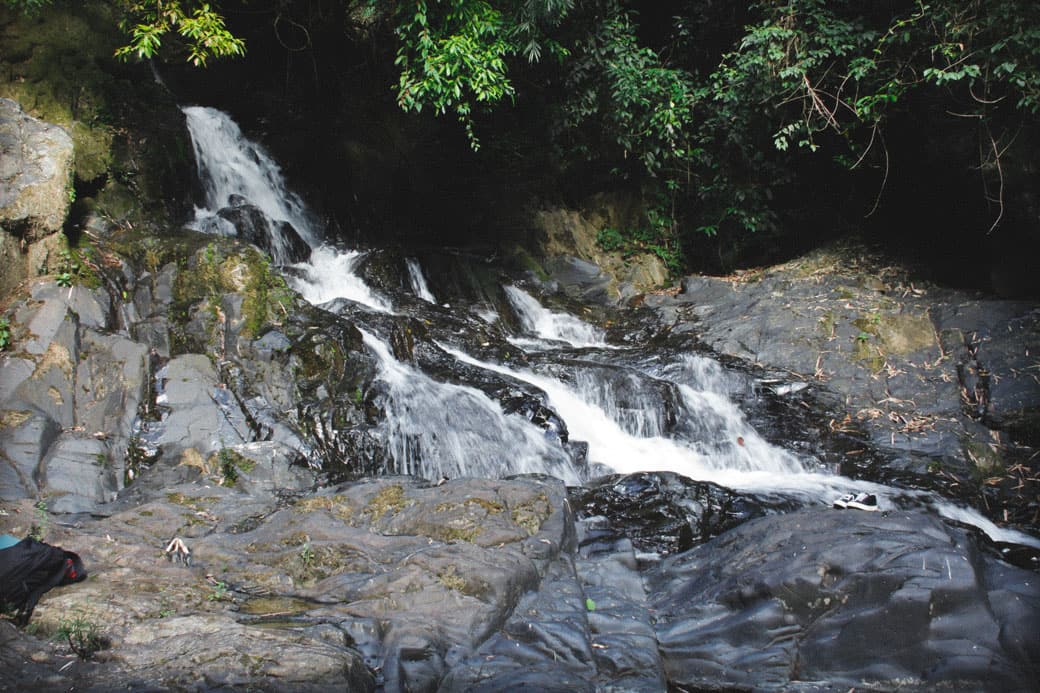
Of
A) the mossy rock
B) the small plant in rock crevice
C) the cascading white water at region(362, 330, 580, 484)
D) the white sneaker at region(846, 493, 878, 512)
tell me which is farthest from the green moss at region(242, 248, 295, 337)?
the mossy rock

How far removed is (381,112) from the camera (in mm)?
11805

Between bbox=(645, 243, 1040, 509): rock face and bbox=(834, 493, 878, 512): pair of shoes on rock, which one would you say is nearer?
bbox=(834, 493, 878, 512): pair of shoes on rock

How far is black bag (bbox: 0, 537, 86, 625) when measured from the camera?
9.24 feet

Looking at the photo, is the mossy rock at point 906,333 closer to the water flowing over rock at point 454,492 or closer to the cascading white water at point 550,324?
the water flowing over rock at point 454,492

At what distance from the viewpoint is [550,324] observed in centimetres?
1015

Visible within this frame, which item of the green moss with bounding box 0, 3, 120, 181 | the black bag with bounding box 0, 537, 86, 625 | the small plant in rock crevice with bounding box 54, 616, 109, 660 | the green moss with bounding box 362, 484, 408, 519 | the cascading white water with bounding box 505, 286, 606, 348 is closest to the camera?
the small plant in rock crevice with bounding box 54, 616, 109, 660

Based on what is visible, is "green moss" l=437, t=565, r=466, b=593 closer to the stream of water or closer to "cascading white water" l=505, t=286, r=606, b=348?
the stream of water

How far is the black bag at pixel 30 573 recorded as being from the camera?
111 inches

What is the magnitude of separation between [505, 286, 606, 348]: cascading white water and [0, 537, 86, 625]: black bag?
6808mm

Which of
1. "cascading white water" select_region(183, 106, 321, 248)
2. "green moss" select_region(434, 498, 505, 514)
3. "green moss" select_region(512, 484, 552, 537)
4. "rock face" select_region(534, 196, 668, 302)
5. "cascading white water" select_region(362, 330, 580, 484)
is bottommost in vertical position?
"green moss" select_region(512, 484, 552, 537)

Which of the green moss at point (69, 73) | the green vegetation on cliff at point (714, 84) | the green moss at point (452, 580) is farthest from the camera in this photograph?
the green vegetation on cliff at point (714, 84)

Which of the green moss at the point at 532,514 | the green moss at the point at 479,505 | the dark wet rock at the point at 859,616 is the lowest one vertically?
the dark wet rock at the point at 859,616

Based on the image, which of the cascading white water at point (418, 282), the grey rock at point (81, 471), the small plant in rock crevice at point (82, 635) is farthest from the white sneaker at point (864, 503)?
the cascading white water at point (418, 282)

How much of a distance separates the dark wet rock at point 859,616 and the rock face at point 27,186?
6.16m
